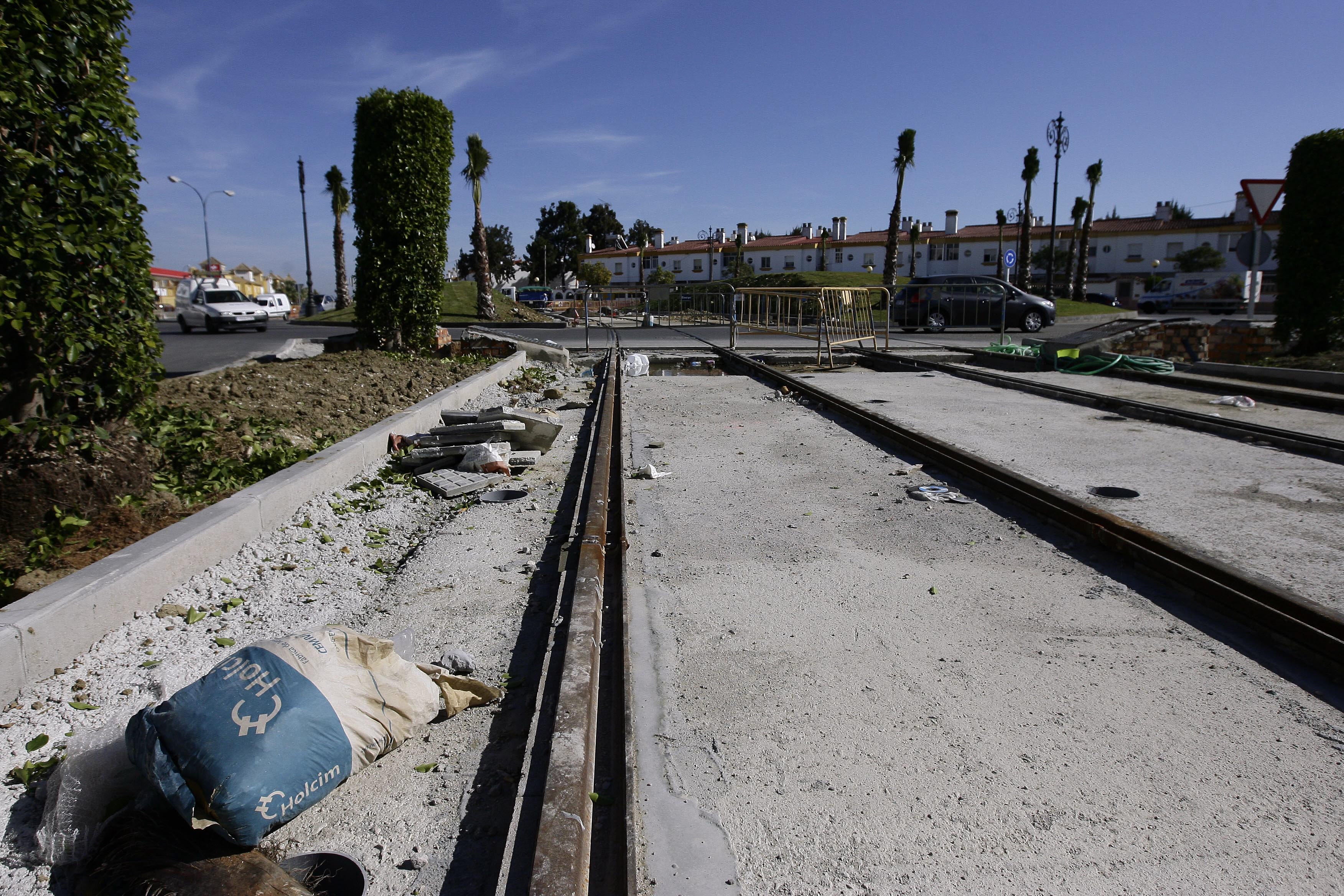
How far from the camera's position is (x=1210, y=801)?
2328 millimetres

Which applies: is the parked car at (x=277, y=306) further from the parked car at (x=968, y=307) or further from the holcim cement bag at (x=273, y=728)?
the holcim cement bag at (x=273, y=728)

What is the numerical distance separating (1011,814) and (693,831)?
0.92 m

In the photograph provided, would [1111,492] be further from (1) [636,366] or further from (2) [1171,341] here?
(2) [1171,341]

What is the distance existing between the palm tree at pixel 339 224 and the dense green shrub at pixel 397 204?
36605 mm

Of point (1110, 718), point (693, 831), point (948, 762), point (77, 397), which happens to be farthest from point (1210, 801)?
point (77, 397)

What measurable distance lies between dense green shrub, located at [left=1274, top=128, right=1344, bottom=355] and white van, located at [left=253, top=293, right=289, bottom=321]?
3728cm

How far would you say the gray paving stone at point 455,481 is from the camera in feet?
19.8

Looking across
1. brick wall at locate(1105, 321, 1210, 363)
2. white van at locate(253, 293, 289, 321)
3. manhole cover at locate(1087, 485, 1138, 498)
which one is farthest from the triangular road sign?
white van at locate(253, 293, 289, 321)

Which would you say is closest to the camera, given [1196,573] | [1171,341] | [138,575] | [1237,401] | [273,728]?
[273,728]

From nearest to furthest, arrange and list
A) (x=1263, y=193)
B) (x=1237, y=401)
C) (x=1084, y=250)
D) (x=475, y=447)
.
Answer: (x=475, y=447) → (x=1237, y=401) → (x=1263, y=193) → (x=1084, y=250)

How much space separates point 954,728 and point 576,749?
1304mm

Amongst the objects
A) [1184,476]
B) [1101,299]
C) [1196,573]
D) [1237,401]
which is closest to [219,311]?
[1237,401]

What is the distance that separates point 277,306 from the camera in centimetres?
4000

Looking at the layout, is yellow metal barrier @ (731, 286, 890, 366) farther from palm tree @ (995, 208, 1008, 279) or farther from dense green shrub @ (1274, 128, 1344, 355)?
palm tree @ (995, 208, 1008, 279)
